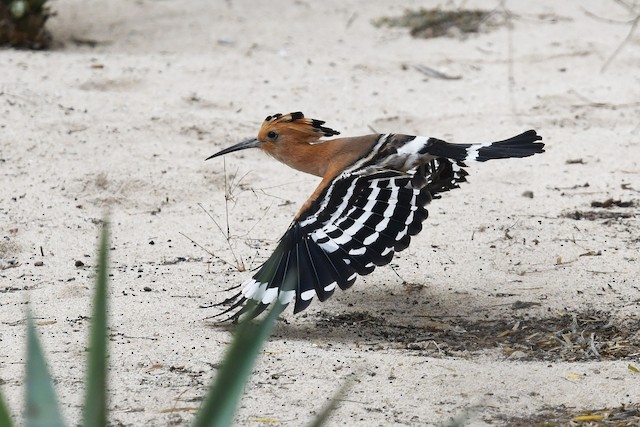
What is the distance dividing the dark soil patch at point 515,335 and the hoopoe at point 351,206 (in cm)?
29

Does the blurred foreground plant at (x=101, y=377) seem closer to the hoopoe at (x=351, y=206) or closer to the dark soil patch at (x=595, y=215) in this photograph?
the hoopoe at (x=351, y=206)

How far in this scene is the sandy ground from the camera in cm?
313

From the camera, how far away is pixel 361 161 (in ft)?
13.0

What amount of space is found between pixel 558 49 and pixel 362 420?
201 inches

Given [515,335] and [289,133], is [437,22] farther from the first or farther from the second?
[515,335]

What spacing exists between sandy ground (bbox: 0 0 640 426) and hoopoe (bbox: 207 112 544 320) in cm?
22

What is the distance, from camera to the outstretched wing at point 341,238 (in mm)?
3469

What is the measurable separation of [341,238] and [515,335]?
0.72 metres

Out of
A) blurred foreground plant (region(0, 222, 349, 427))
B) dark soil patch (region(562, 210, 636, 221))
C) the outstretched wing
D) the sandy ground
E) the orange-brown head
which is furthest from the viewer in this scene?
dark soil patch (region(562, 210, 636, 221))

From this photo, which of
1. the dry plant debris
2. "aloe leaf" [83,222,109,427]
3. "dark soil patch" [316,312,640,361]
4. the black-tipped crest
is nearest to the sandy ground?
"dark soil patch" [316,312,640,361]

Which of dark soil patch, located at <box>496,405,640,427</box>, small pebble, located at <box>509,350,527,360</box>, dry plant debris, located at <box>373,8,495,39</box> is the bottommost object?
dry plant debris, located at <box>373,8,495,39</box>

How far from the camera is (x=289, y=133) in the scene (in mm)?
4297

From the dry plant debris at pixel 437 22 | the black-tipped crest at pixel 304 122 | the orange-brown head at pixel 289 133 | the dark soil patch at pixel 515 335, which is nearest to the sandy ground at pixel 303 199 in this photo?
the dark soil patch at pixel 515 335

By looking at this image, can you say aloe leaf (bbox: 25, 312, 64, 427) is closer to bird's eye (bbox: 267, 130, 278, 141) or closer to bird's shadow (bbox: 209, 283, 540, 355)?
bird's shadow (bbox: 209, 283, 540, 355)
